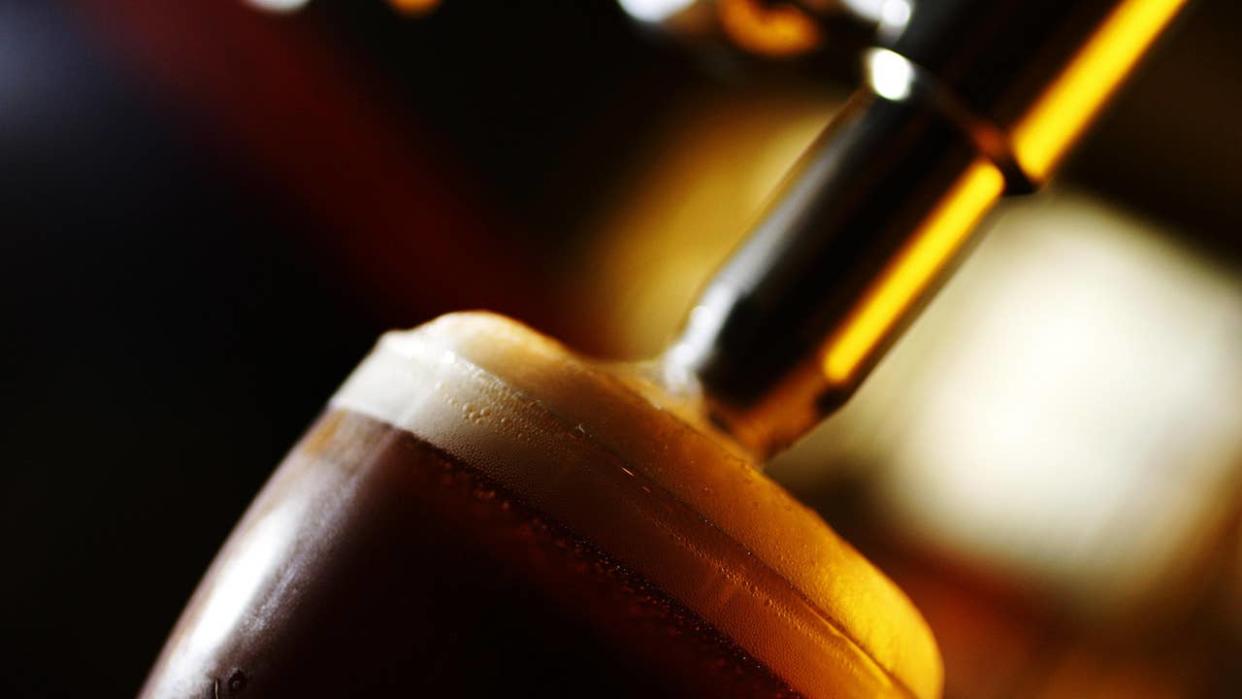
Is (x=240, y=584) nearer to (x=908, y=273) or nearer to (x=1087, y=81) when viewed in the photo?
(x=908, y=273)

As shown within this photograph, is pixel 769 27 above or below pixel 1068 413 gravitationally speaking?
above

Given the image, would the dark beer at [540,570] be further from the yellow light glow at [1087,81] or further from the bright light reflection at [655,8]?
the bright light reflection at [655,8]

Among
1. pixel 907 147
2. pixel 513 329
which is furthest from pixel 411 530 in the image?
pixel 907 147

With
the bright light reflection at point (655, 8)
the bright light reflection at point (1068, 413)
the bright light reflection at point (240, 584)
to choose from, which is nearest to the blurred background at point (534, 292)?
the bright light reflection at point (1068, 413)

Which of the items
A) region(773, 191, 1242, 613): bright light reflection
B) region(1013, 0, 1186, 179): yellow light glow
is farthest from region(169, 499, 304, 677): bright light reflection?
region(773, 191, 1242, 613): bright light reflection

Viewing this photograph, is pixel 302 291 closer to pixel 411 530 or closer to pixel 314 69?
pixel 314 69

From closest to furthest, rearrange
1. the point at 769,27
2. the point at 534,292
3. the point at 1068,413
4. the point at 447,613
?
the point at 447,613 < the point at 769,27 < the point at 1068,413 < the point at 534,292

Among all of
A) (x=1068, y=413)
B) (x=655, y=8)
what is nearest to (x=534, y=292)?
(x=1068, y=413)
